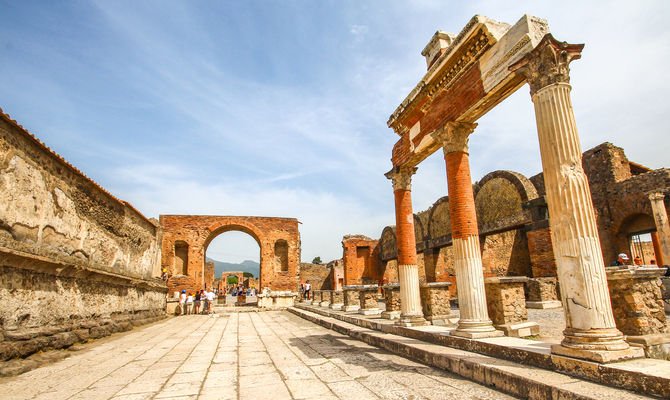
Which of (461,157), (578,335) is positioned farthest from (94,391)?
(461,157)

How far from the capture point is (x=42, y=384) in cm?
399

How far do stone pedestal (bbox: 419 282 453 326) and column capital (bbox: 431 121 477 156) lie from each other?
2847mm

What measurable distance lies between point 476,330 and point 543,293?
586 cm

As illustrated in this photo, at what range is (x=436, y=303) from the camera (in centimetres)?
746

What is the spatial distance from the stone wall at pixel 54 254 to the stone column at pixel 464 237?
648 cm

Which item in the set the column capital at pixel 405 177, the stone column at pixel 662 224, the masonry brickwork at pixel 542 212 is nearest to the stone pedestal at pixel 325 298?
the masonry brickwork at pixel 542 212

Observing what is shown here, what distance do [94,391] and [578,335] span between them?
15.7 feet

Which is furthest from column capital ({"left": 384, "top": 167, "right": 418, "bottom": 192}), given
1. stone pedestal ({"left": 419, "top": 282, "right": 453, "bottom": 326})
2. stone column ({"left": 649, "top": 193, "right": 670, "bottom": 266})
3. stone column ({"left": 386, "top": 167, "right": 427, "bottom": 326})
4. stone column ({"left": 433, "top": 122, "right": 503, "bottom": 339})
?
stone column ({"left": 649, "top": 193, "right": 670, "bottom": 266})

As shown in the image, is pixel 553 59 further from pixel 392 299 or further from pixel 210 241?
pixel 210 241

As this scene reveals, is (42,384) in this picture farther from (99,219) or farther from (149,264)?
(149,264)

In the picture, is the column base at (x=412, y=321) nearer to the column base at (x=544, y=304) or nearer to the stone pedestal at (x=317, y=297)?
the column base at (x=544, y=304)

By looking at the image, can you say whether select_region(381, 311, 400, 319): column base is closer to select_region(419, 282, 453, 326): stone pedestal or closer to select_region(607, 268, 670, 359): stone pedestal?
select_region(419, 282, 453, 326): stone pedestal

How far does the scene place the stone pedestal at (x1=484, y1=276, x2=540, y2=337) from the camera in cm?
539

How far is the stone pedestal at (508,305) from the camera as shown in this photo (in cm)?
539
